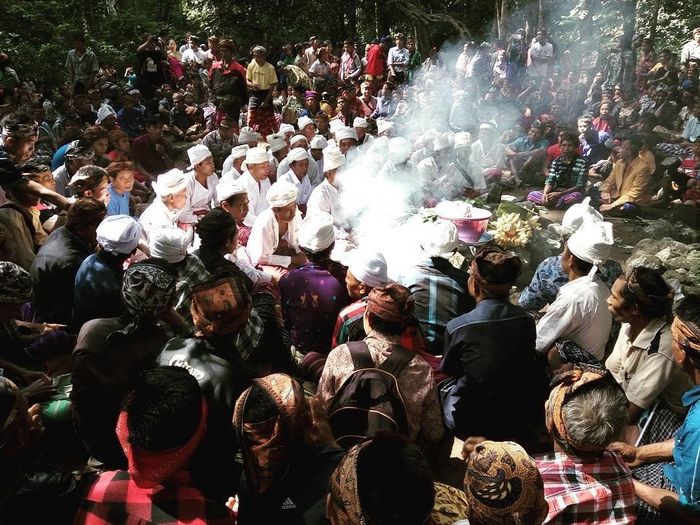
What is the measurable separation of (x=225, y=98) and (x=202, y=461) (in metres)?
11.7

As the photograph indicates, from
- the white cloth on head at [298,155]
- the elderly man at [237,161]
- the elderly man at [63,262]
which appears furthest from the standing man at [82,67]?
the elderly man at [63,262]

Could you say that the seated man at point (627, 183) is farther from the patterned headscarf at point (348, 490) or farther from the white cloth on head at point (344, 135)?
the patterned headscarf at point (348, 490)

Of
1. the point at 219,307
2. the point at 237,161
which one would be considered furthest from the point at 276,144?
the point at 219,307

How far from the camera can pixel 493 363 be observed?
3.17 m

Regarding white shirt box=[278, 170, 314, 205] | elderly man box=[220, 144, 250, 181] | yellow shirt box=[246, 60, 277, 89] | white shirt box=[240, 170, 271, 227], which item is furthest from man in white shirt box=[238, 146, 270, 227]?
yellow shirt box=[246, 60, 277, 89]

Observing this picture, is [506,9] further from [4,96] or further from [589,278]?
[589,278]

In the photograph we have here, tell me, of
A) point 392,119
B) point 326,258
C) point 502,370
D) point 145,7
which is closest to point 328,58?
point 392,119

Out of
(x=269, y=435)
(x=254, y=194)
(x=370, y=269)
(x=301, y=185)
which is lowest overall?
(x=301, y=185)

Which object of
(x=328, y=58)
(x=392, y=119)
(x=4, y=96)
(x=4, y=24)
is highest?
(x=4, y=24)

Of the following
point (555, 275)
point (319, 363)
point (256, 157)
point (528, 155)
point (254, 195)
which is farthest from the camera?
point (528, 155)

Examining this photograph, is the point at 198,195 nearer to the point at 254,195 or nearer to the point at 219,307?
the point at 254,195

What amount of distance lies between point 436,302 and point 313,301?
896 mm

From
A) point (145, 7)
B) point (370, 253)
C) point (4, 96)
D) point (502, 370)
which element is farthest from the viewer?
point (145, 7)

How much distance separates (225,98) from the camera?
12.9 meters
